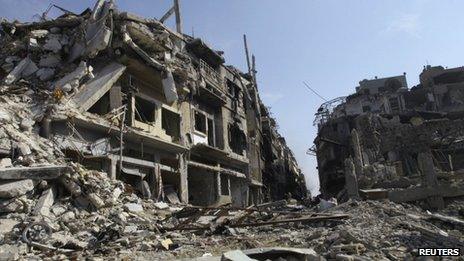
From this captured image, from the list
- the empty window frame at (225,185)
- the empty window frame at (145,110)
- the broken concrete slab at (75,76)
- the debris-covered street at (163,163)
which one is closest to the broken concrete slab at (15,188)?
the debris-covered street at (163,163)

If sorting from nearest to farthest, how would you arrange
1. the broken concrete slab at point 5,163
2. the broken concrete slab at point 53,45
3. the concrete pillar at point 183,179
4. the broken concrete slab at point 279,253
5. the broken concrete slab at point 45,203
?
the broken concrete slab at point 279,253
the broken concrete slab at point 45,203
the broken concrete slab at point 5,163
the broken concrete slab at point 53,45
the concrete pillar at point 183,179

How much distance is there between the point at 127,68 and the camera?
18.9 meters

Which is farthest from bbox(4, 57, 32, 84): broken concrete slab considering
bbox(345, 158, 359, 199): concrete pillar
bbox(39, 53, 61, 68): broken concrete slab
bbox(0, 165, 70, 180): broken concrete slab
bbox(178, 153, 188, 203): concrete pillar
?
bbox(345, 158, 359, 199): concrete pillar

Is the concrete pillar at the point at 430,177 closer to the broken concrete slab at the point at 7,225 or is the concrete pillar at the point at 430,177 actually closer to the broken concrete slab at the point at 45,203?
the broken concrete slab at the point at 45,203

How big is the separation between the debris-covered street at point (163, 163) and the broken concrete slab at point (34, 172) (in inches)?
1.1

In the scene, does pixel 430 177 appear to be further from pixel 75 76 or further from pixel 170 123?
pixel 75 76

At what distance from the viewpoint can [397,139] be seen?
31.0 meters

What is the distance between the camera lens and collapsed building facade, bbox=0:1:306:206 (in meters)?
15.3

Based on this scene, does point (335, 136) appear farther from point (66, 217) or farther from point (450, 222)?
point (66, 217)

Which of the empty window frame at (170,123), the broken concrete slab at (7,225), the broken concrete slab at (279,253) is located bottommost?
the broken concrete slab at (279,253)

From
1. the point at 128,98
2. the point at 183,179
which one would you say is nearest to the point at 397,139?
the point at 183,179

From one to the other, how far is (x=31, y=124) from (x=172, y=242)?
23.5ft

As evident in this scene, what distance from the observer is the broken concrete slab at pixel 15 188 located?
32.5 ft

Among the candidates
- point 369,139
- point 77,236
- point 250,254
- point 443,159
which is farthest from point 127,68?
point 443,159
